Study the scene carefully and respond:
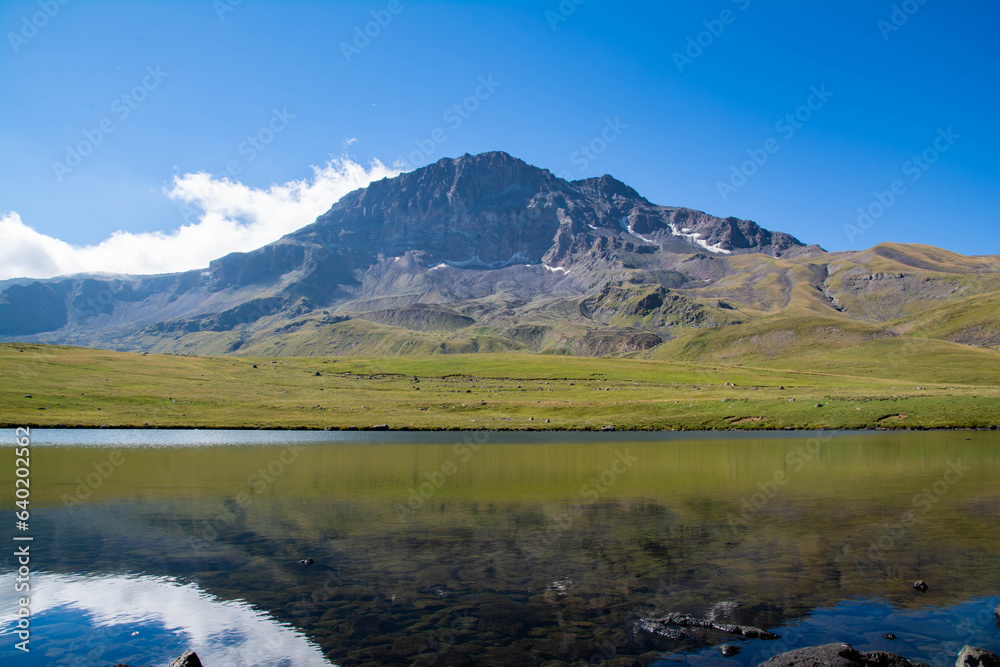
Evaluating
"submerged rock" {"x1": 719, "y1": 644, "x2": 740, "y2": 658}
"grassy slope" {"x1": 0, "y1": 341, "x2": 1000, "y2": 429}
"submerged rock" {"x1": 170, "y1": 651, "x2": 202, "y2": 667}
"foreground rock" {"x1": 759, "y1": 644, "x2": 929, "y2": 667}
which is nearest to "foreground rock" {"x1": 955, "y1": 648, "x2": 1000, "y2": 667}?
"foreground rock" {"x1": 759, "y1": 644, "x2": 929, "y2": 667}

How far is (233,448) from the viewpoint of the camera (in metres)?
62.4

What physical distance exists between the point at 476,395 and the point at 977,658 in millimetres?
114532

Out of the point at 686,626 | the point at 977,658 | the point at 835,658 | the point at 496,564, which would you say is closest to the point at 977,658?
the point at 977,658

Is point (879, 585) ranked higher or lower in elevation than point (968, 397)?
lower

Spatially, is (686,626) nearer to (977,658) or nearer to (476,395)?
(977,658)

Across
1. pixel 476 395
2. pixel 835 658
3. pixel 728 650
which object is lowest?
pixel 728 650

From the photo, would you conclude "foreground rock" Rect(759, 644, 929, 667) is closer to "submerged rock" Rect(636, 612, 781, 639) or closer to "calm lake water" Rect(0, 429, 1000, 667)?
"calm lake water" Rect(0, 429, 1000, 667)

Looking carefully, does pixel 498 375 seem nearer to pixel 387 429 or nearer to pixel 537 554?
pixel 387 429

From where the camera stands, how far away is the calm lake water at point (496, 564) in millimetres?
15125

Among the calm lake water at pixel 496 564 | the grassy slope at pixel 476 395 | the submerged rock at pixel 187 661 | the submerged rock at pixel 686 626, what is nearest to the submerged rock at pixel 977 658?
the calm lake water at pixel 496 564

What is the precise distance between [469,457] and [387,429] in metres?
32.9

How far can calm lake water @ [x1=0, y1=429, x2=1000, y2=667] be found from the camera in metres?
15.1

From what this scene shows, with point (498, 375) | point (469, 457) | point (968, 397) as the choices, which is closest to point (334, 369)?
point (498, 375)

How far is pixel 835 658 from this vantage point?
1312 centimetres
